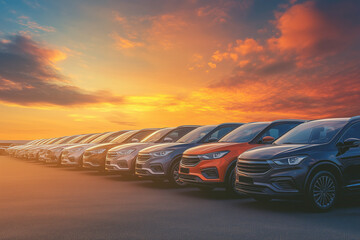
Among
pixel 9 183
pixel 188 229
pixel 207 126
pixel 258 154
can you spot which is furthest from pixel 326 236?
pixel 9 183

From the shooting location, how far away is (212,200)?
924 cm

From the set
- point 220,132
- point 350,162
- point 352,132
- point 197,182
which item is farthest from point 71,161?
point 350,162

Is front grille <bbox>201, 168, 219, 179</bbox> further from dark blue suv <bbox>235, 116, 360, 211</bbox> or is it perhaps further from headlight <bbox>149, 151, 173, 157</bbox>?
headlight <bbox>149, 151, 173, 157</bbox>

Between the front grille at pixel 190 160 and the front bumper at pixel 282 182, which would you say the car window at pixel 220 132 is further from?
the front bumper at pixel 282 182

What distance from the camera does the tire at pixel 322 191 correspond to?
24.7ft

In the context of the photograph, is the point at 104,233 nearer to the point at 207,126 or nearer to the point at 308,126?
the point at 308,126

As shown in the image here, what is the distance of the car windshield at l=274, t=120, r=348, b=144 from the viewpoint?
27.2 feet

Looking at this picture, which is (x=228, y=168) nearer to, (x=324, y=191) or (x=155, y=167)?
(x=324, y=191)

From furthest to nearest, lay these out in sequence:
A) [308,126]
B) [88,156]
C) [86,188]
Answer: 1. [88,156]
2. [86,188]
3. [308,126]

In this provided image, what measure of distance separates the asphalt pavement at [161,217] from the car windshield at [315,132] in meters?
1.37

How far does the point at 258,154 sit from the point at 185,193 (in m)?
3.11

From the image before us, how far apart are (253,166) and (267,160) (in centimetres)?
35

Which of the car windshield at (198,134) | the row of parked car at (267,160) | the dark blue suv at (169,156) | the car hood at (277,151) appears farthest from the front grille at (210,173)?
the car windshield at (198,134)

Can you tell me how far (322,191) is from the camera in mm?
7668
